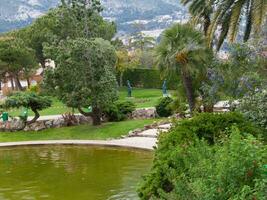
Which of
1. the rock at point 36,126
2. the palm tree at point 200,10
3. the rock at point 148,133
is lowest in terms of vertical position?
the rock at point 148,133

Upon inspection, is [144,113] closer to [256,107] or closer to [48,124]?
[48,124]

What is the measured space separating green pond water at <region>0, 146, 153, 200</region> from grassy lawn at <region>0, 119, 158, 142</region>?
2.00 metres

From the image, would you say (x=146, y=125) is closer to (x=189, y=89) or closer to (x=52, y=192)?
(x=189, y=89)

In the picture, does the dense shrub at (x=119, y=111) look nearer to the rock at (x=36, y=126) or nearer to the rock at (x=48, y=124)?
the rock at (x=48, y=124)

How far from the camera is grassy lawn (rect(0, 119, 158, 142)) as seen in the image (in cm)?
2353

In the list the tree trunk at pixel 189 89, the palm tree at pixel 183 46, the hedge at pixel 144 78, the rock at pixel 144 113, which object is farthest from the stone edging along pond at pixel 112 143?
the hedge at pixel 144 78

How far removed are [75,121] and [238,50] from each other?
13836mm

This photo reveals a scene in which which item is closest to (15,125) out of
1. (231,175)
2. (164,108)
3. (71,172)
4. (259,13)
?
(164,108)

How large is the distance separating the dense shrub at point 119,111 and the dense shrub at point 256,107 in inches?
545

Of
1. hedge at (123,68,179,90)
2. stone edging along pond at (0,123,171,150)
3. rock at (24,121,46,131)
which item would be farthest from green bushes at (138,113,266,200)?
hedge at (123,68,179,90)

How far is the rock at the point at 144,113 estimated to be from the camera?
2764 cm

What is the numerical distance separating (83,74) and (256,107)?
13.4 metres

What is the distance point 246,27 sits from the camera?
17.2 meters

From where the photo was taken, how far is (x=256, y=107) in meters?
12.2
